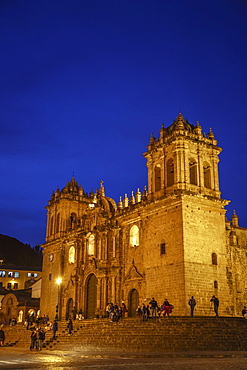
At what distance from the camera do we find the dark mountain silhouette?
110125mm

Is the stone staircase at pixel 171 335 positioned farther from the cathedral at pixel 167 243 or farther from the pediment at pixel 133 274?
the pediment at pixel 133 274

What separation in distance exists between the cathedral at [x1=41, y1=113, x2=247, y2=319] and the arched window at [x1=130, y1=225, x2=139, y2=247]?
0.08m

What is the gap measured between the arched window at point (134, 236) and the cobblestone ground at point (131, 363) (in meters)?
15.7

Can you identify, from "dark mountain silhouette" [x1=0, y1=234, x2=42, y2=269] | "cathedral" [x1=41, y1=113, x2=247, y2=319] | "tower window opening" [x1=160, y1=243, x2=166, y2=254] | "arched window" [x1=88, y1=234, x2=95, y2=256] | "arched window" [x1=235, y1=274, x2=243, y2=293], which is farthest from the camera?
"dark mountain silhouette" [x1=0, y1=234, x2=42, y2=269]

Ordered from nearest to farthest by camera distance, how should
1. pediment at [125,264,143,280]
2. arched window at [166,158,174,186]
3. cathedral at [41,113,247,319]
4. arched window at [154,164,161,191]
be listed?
cathedral at [41,113,247,319] < pediment at [125,264,143,280] < arched window at [166,158,174,186] < arched window at [154,164,161,191]

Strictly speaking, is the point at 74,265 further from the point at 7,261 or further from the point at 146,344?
the point at 7,261

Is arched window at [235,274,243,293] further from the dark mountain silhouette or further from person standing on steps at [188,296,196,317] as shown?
the dark mountain silhouette

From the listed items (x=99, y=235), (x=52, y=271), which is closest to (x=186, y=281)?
(x=99, y=235)

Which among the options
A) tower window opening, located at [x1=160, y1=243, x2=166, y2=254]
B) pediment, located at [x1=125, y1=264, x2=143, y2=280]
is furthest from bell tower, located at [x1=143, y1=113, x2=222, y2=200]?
pediment, located at [x1=125, y1=264, x2=143, y2=280]

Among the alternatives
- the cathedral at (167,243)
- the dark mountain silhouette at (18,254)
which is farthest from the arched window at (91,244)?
the dark mountain silhouette at (18,254)

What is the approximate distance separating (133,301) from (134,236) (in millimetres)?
5213

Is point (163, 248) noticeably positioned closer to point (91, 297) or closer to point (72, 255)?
point (91, 297)

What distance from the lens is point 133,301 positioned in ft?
108

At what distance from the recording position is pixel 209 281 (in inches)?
1133
